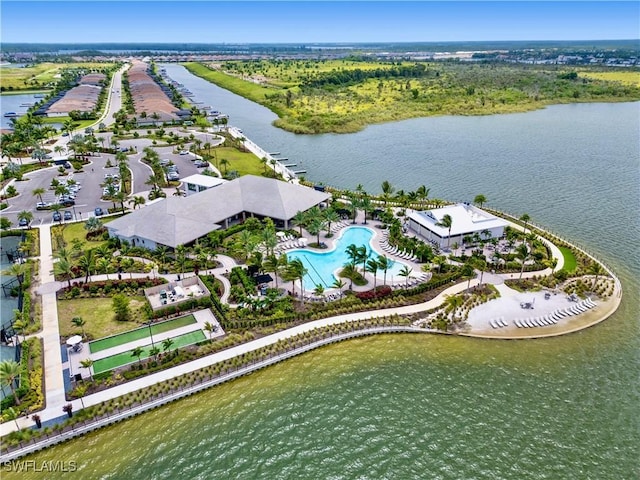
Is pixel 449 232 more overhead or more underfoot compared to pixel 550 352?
more overhead

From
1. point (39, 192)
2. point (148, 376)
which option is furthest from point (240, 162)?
point (148, 376)

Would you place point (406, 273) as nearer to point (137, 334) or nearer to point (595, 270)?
point (595, 270)

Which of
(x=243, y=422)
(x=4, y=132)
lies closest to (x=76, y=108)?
(x=4, y=132)

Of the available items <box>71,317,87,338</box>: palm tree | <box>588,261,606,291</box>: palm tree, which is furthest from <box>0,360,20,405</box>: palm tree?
<box>588,261,606,291</box>: palm tree

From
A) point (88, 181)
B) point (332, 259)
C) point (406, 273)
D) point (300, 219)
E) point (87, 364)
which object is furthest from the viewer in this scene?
point (88, 181)

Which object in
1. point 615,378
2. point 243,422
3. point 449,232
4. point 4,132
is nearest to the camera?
point 243,422

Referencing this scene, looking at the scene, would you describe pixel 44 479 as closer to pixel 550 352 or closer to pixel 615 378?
pixel 550 352

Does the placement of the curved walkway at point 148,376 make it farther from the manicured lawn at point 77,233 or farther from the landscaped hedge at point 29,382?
the manicured lawn at point 77,233
